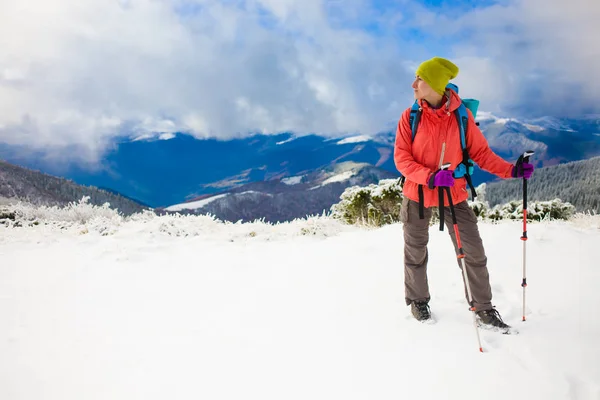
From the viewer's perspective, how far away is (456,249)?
11.2ft

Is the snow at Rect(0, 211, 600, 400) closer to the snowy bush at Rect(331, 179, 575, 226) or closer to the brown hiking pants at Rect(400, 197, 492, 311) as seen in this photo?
the brown hiking pants at Rect(400, 197, 492, 311)

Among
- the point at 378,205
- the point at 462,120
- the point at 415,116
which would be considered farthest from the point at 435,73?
the point at 378,205

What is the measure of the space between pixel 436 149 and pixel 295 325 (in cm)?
217

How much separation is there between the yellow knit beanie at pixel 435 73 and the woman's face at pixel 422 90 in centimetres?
4

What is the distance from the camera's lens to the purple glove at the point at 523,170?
322 cm

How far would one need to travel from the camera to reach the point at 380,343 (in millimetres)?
3014

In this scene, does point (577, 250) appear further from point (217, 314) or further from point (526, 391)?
point (217, 314)

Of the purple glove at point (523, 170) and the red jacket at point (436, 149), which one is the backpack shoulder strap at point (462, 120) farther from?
the purple glove at point (523, 170)

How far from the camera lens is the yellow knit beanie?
10.1 feet

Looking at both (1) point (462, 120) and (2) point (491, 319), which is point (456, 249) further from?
(1) point (462, 120)

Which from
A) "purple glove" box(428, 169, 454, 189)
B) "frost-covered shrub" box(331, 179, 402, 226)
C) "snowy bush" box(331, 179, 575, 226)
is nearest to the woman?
"purple glove" box(428, 169, 454, 189)

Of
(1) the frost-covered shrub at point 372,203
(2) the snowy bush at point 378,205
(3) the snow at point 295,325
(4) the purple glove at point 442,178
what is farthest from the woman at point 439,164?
(1) the frost-covered shrub at point 372,203

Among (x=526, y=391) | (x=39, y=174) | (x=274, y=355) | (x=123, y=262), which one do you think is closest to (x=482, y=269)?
(x=526, y=391)

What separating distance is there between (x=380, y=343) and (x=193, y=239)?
222 inches
